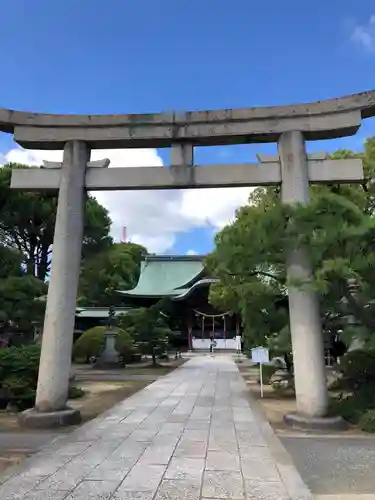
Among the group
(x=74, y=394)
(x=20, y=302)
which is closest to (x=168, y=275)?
(x=20, y=302)

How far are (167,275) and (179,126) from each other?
114 feet

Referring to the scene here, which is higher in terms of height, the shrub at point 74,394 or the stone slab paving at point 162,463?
the shrub at point 74,394

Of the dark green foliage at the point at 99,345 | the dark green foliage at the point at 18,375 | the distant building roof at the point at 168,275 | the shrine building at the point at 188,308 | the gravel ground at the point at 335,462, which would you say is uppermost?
the distant building roof at the point at 168,275

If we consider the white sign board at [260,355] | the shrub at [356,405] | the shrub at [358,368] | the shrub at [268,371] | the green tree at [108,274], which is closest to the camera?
the shrub at [356,405]

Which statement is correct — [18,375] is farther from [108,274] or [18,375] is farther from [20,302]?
[108,274]

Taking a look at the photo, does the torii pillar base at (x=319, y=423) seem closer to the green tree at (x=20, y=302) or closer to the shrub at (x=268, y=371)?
the shrub at (x=268, y=371)

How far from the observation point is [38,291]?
1282 centimetres

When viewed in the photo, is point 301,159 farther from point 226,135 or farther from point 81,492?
point 81,492

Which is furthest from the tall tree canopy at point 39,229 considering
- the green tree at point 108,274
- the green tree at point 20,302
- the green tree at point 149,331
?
the green tree at point 20,302

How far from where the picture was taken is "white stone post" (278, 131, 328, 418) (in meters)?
7.71

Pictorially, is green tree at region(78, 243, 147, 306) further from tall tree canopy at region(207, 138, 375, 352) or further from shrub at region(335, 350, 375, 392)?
shrub at region(335, 350, 375, 392)

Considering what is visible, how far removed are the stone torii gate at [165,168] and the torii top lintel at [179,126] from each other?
0.06ft

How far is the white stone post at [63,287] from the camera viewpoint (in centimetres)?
797

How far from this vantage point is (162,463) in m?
5.29
